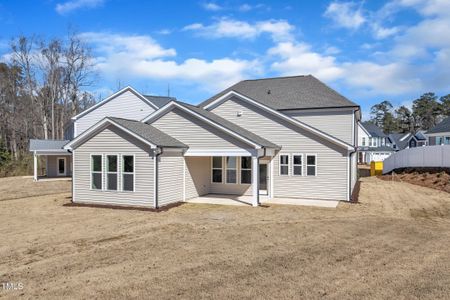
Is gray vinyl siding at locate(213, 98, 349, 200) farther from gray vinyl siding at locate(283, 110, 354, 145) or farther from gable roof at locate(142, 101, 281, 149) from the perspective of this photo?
gray vinyl siding at locate(283, 110, 354, 145)

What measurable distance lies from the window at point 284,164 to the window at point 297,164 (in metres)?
0.31

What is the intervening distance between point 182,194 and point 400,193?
13.1m

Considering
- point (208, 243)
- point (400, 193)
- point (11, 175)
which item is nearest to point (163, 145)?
point (208, 243)

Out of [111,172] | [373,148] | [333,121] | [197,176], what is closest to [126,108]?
[197,176]

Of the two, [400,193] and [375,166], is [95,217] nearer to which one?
[400,193]

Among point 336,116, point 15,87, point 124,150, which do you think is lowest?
point 124,150

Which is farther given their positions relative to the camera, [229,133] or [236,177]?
[236,177]

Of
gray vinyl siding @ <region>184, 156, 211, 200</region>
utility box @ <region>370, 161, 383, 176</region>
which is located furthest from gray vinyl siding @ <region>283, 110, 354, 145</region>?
utility box @ <region>370, 161, 383, 176</region>

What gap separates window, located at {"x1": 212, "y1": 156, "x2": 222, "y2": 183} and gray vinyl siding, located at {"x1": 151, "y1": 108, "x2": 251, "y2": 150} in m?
2.47

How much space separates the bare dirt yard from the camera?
583 centimetres

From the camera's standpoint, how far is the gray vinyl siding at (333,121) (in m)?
18.4

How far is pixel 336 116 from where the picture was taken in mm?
18625

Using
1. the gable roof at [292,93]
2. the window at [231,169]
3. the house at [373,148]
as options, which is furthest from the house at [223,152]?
the house at [373,148]

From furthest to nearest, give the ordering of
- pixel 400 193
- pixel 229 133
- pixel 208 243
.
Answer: pixel 400 193
pixel 229 133
pixel 208 243
